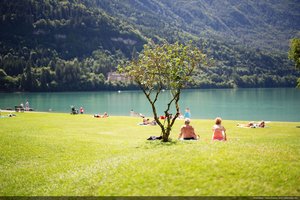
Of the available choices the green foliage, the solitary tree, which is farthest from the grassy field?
the green foliage

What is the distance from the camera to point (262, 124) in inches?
1708

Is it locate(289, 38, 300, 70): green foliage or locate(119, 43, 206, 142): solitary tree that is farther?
locate(289, 38, 300, 70): green foliage

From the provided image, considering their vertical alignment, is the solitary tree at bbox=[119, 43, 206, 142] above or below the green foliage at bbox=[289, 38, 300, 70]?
below

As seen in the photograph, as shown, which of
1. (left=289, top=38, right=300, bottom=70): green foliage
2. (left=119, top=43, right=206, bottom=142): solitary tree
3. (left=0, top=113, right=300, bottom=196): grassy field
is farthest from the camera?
(left=289, top=38, right=300, bottom=70): green foliage

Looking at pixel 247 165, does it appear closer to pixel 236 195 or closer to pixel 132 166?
pixel 236 195

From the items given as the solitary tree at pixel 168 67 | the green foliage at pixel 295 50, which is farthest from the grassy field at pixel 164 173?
the green foliage at pixel 295 50

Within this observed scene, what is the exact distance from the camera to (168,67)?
27.9m

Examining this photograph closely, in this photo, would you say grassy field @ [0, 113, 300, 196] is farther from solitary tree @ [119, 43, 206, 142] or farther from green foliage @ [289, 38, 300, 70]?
green foliage @ [289, 38, 300, 70]

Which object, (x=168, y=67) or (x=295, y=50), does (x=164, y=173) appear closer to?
(x=168, y=67)

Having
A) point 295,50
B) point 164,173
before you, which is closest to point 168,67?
point 164,173

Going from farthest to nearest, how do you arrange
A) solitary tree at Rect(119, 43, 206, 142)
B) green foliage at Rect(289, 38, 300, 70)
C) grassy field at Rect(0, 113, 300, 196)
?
green foliage at Rect(289, 38, 300, 70) → solitary tree at Rect(119, 43, 206, 142) → grassy field at Rect(0, 113, 300, 196)

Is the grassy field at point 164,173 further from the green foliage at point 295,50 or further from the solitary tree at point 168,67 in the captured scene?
the green foliage at point 295,50

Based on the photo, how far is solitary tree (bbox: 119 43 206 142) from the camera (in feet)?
89.8

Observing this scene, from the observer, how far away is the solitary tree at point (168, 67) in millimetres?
27375
